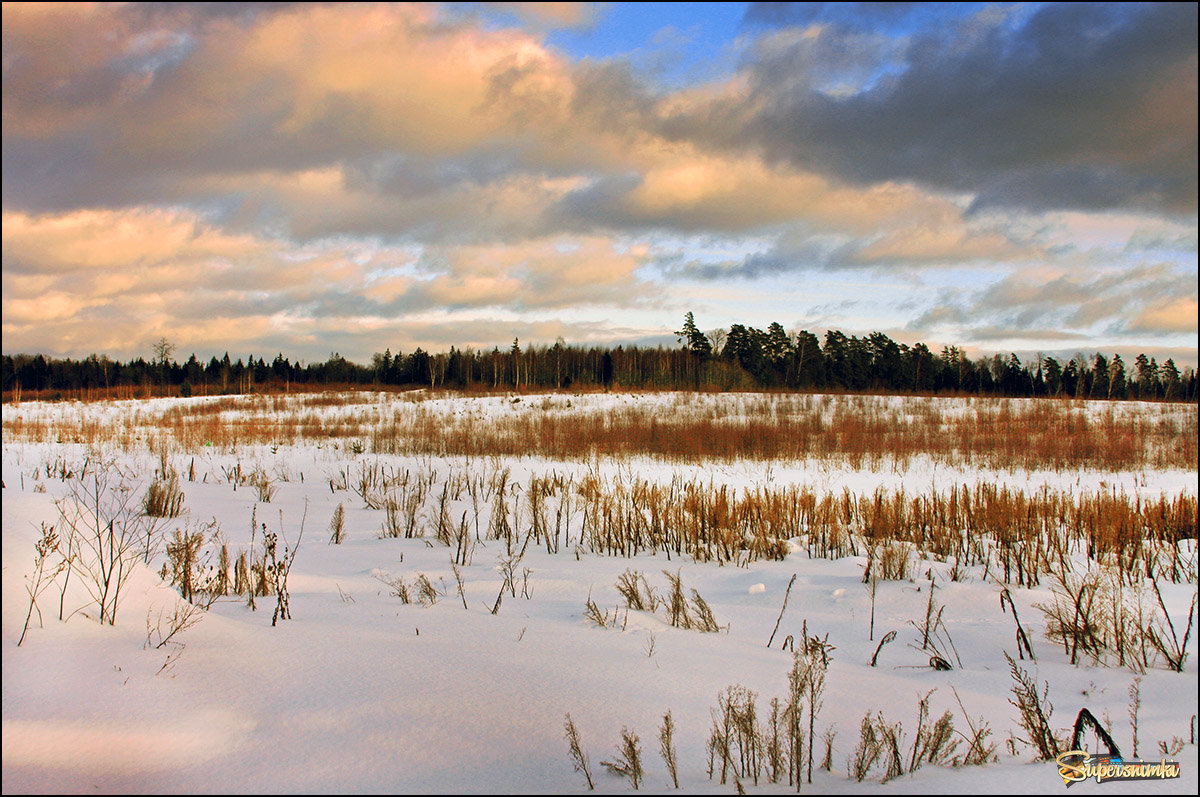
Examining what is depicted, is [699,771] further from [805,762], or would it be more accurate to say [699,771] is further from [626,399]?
[626,399]

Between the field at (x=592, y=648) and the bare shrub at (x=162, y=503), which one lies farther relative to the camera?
the bare shrub at (x=162, y=503)

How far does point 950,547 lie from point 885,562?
1.76m

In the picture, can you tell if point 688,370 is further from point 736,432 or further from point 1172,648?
→ point 1172,648

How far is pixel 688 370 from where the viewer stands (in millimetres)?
62719

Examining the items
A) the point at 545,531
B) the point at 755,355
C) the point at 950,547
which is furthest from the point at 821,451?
the point at 755,355

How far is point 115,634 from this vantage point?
307cm

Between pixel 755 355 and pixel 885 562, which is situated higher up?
pixel 755 355

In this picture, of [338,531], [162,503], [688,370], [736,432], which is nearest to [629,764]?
[338,531]

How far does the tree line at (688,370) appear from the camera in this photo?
52438mm

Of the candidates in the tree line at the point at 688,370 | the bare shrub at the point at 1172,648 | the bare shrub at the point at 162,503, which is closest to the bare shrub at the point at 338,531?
the bare shrub at the point at 162,503

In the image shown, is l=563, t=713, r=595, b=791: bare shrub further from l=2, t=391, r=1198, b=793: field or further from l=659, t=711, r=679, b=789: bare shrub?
l=659, t=711, r=679, b=789: bare shrub

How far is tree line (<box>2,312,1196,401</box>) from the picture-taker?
5244 centimetres

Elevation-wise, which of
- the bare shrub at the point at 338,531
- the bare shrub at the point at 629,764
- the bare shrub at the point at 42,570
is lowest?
the bare shrub at the point at 338,531

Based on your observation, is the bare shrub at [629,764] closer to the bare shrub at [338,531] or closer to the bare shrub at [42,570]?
the bare shrub at [42,570]
